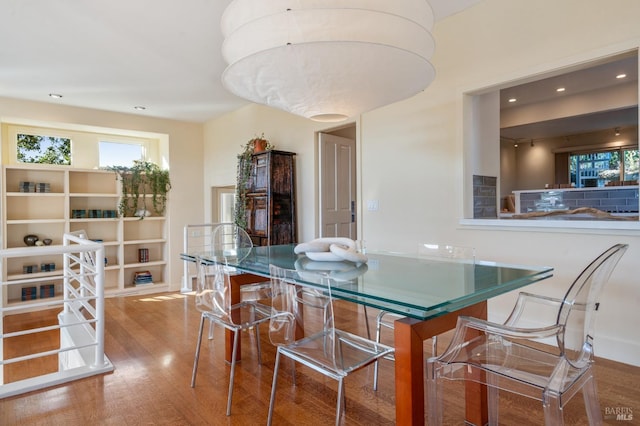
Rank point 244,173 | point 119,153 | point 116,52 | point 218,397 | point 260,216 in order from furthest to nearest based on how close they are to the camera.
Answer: point 119,153 < point 244,173 < point 260,216 < point 116,52 < point 218,397

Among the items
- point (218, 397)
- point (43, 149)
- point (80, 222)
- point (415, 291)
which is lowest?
point (218, 397)

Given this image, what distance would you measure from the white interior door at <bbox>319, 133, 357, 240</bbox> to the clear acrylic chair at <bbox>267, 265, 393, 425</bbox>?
2908 mm

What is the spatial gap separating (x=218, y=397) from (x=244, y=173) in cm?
346

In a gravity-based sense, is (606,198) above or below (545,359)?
above

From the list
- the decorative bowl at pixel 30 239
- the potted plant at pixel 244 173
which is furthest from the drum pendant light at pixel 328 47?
the decorative bowl at pixel 30 239

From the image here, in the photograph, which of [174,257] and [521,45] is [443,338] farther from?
[174,257]

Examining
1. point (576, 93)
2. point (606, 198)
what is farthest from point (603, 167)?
point (606, 198)

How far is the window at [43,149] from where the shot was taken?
5367mm

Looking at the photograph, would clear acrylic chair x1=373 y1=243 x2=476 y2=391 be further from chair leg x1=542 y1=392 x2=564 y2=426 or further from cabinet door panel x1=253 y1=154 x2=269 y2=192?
cabinet door panel x1=253 y1=154 x2=269 y2=192

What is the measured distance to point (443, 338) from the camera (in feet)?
9.97

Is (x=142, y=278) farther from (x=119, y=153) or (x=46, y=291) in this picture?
(x=119, y=153)

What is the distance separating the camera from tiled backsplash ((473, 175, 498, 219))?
3367mm

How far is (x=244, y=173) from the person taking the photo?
5.24 m

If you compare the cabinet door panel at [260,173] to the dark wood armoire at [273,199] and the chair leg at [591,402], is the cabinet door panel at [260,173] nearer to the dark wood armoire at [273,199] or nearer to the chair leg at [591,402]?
the dark wood armoire at [273,199]
